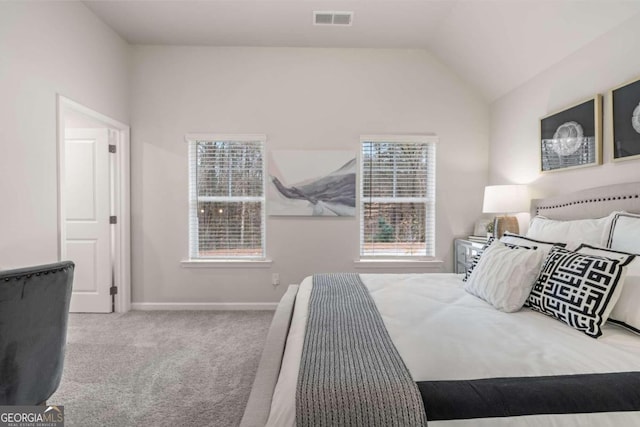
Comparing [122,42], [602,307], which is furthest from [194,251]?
[602,307]

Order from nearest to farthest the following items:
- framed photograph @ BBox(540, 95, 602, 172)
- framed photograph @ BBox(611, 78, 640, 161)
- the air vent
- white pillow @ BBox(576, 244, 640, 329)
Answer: white pillow @ BBox(576, 244, 640, 329), framed photograph @ BBox(611, 78, 640, 161), framed photograph @ BBox(540, 95, 602, 172), the air vent

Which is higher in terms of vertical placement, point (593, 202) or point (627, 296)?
point (593, 202)

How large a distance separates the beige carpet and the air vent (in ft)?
10.1

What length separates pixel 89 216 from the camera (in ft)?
11.1

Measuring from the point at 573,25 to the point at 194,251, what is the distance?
13.3 ft

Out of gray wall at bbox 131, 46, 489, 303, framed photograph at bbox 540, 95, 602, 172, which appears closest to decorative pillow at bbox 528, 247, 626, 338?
framed photograph at bbox 540, 95, 602, 172

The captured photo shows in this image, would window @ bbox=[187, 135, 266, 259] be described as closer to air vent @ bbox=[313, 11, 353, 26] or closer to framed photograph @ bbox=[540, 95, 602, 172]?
air vent @ bbox=[313, 11, 353, 26]

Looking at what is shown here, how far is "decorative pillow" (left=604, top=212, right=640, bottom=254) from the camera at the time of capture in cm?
159

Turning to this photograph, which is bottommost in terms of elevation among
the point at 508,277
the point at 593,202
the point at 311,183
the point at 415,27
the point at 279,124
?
the point at 508,277

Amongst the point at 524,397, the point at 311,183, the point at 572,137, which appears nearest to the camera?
the point at 524,397

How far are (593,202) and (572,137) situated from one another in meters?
0.60

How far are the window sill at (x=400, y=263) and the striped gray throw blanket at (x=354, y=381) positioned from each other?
215cm

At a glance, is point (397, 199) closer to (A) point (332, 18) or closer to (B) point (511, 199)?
(B) point (511, 199)

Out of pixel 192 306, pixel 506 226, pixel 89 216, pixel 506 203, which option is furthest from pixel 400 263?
pixel 89 216
